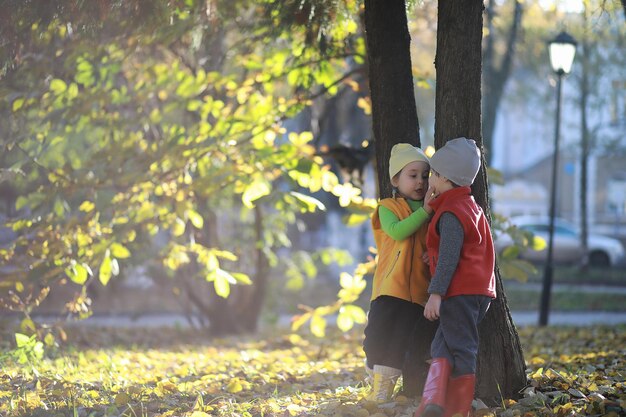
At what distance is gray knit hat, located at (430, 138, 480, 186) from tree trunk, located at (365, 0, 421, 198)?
3.04 feet

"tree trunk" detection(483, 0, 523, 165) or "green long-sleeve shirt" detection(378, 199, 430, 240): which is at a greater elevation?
"tree trunk" detection(483, 0, 523, 165)

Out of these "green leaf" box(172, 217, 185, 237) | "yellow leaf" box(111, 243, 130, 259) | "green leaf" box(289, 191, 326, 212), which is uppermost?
"green leaf" box(289, 191, 326, 212)

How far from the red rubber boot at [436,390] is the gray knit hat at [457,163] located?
0.95 m

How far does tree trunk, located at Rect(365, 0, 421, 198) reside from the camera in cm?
532

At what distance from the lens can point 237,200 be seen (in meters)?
12.6

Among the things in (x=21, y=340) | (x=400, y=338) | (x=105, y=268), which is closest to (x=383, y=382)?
(x=400, y=338)

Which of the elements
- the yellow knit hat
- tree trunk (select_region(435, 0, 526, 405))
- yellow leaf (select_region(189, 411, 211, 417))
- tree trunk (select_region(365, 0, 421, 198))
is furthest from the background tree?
yellow leaf (select_region(189, 411, 211, 417))

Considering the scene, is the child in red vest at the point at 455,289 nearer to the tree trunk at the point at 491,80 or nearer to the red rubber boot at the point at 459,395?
the red rubber boot at the point at 459,395

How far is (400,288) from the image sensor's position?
4617mm

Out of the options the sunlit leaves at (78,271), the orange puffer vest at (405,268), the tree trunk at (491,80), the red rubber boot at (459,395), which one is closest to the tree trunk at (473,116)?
the orange puffer vest at (405,268)

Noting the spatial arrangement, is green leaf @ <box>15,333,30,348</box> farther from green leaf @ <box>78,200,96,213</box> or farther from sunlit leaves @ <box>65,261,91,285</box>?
green leaf @ <box>78,200,96,213</box>

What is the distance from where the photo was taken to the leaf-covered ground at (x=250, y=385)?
4.70 m

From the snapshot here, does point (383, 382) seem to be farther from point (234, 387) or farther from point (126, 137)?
point (126, 137)

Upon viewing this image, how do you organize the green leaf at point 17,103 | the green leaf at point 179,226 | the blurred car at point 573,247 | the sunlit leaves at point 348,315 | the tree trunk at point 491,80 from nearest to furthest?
the sunlit leaves at point 348,315
the green leaf at point 17,103
the green leaf at point 179,226
the tree trunk at point 491,80
the blurred car at point 573,247
